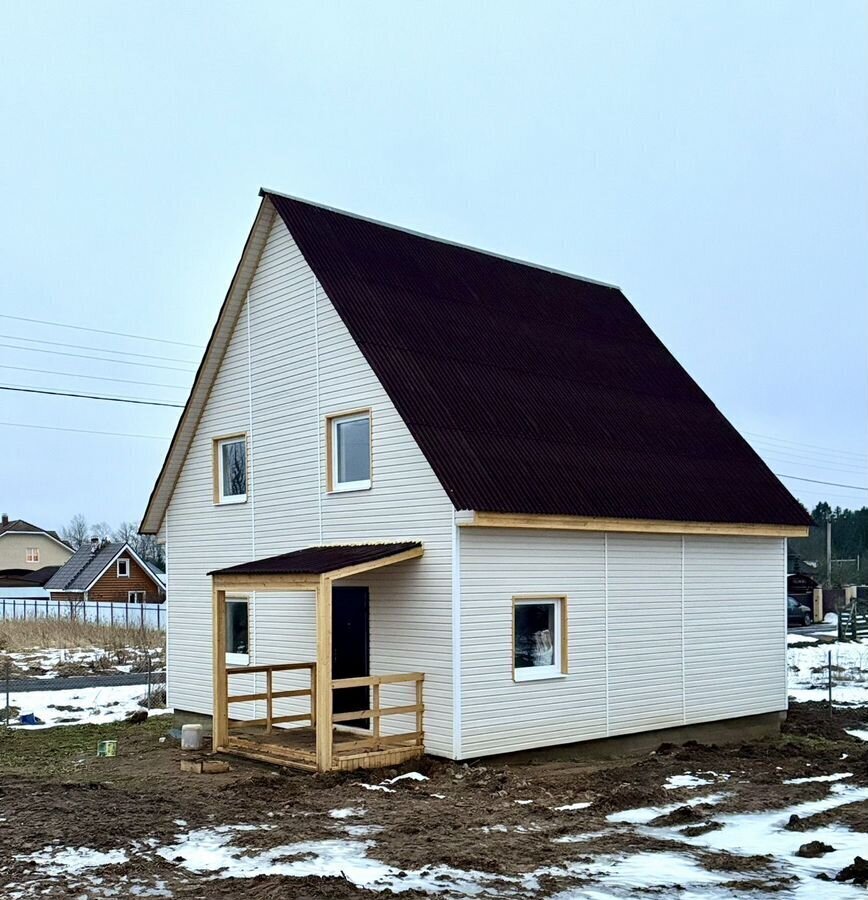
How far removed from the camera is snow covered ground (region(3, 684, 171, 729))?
2089cm

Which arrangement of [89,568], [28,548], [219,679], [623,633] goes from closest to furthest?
1. [219,679]
2. [623,633]
3. [89,568]
4. [28,548]

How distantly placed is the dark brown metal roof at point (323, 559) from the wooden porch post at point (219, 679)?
0.55 metres

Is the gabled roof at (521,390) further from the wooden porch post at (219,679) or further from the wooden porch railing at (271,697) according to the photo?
the wooden porch railing at (271,697)

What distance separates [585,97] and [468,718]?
10.1m

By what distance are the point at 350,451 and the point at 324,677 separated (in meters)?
4.07

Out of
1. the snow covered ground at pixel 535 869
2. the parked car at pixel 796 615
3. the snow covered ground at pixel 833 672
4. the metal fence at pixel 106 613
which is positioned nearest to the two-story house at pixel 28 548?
the metal fence at pixel 106 613

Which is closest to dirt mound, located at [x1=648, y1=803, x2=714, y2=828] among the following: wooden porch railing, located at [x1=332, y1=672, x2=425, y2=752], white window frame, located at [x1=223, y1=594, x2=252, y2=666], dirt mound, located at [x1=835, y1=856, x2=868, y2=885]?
dirt mound, located at [x1=835, y1=856, x2=868, y2=885]

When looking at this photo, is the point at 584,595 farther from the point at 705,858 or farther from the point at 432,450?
the point at 705,858

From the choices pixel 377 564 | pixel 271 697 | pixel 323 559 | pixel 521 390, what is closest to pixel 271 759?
pixel 271 697

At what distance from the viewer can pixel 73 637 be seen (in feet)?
121

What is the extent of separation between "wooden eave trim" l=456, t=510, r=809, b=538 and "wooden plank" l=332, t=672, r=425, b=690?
80.3 inches

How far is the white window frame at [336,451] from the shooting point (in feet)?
51.4

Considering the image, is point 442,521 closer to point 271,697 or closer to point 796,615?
point 271,697

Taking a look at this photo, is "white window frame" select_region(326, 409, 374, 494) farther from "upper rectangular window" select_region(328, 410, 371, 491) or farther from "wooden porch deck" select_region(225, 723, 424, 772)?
"wooden porch deck" select_region(225, 723, 424, 772)
